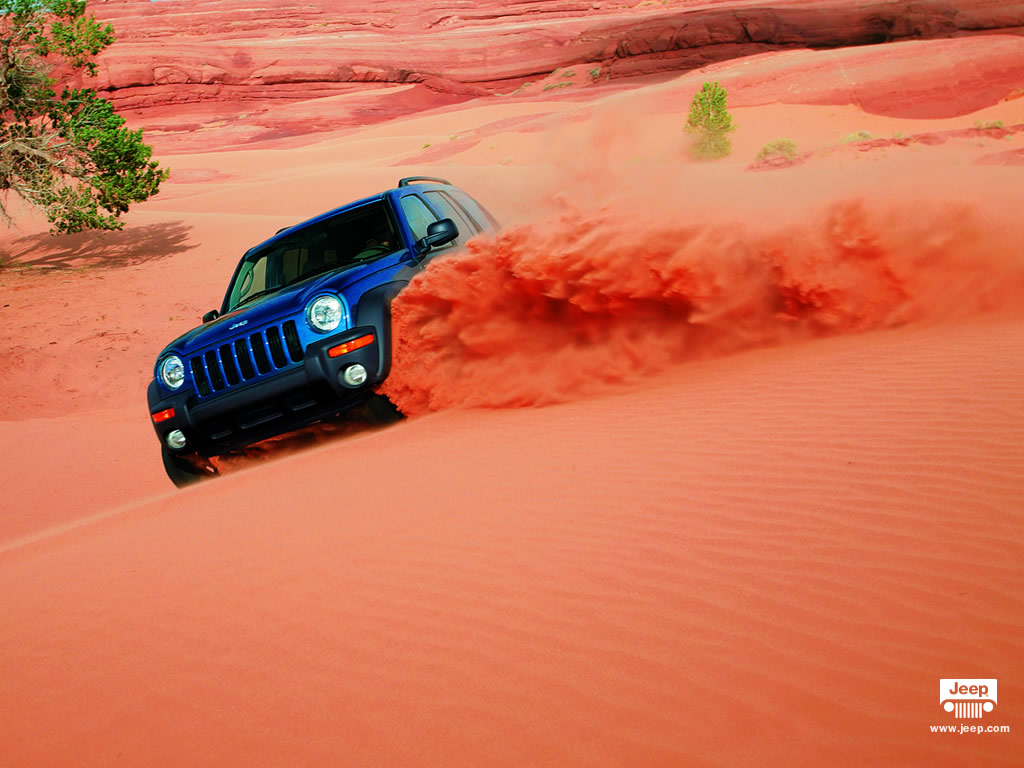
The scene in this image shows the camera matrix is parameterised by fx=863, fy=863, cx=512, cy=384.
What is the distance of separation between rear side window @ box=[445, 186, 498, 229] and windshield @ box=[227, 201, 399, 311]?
117cm

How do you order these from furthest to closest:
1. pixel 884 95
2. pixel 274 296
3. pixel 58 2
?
pixel 884 95
pixel 58 2
pixel 274 296

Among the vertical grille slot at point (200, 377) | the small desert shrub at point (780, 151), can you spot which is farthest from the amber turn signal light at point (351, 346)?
the small desert shrub at point (780, 151)

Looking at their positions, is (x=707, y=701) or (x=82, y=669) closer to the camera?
(x=707, y=701)

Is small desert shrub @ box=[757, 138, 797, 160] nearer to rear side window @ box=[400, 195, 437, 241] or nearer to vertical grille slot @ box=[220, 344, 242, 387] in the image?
rear side window @ box=[400, 195, 437, 241]

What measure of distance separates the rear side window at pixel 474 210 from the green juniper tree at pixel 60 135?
48.8ft

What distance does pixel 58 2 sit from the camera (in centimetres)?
1933

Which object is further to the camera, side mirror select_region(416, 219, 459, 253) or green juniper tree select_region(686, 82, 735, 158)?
green juniper tree select_region(686, 82, 735, 158)

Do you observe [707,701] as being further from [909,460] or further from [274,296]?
[274,296]

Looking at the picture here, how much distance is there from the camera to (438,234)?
19.9 feet

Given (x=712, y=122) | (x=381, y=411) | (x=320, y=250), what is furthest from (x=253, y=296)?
(x=712, y=122)

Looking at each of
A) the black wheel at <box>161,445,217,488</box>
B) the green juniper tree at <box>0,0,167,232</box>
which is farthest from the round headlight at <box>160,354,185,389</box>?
the green juniper tree at <box>0,0,167,232</box>

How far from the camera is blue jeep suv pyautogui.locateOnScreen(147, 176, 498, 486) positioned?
18.6 feet

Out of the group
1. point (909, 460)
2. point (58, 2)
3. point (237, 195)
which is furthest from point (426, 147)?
point (909, 460)

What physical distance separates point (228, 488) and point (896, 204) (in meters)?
5.61
